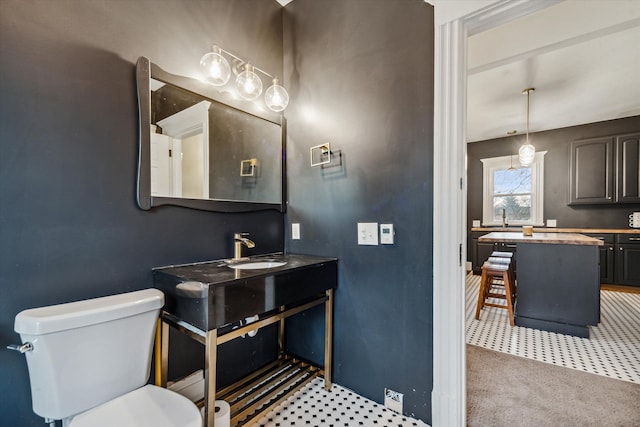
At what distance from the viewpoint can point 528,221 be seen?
15.8 feet

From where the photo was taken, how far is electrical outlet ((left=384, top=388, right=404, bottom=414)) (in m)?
1.48

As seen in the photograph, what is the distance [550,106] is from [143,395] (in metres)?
4.97

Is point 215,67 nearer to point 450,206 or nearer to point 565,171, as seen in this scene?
point 450,206

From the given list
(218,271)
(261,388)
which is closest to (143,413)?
(218,271)

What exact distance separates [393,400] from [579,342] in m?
2.08

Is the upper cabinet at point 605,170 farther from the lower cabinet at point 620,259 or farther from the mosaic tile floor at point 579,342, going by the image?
the mosaic tile floor at point 579,342

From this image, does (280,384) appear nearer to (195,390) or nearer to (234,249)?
(195,390)

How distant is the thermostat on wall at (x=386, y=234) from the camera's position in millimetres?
1510

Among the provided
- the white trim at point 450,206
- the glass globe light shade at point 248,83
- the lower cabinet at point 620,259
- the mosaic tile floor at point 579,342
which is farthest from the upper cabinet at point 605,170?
the glass globe light shade at point 248,83

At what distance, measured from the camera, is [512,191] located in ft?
16.2

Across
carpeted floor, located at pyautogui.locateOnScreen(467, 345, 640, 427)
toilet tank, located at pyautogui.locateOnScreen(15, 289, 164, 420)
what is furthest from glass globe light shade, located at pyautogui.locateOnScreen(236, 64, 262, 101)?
carpeted floor, located at pyautogui.locateOnScreen(467, 345, 640, 427)

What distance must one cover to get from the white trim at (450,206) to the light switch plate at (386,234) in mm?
244

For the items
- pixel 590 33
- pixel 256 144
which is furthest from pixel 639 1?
pixel 256 144

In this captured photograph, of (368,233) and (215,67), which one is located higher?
(215,67)
